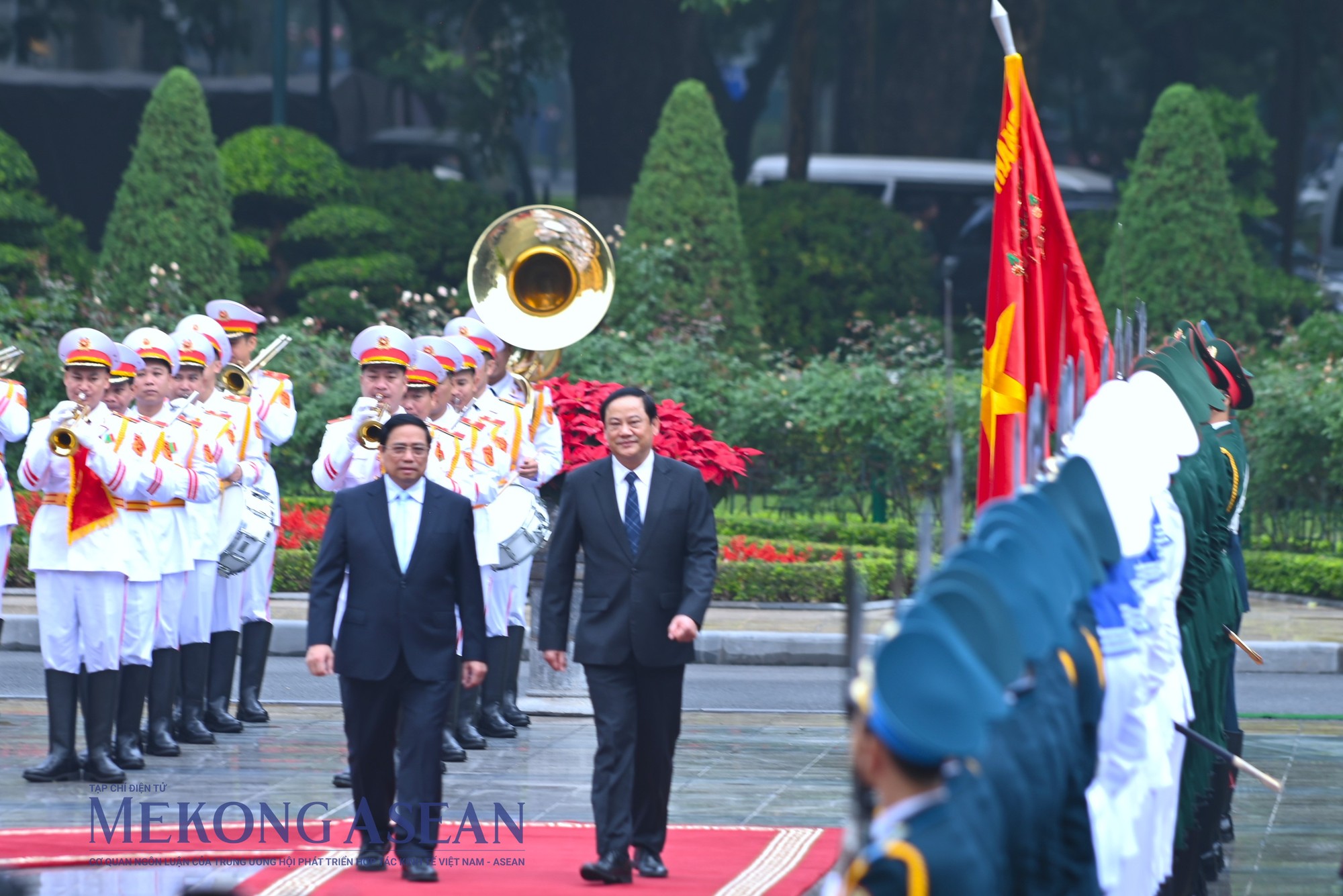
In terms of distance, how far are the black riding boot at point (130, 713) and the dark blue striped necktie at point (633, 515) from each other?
9.17ft

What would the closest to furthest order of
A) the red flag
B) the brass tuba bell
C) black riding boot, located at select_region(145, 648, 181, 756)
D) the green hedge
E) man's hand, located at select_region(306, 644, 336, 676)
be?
1. man's hand, located at select_region(306, 644, 336, 676)
2. the red flag
3. black riding boot, located at select_region(145, 648, 181, 756)
4. the brass tuba bell
5. the green hedge

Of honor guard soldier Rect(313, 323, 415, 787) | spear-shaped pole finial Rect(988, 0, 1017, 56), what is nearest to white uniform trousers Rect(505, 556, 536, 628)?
honor guard soldier Rect(313, 323, 415, 787)

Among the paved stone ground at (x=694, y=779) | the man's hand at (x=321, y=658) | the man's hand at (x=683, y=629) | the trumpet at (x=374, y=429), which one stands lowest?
the paved stone ground at (x=694, y=779)

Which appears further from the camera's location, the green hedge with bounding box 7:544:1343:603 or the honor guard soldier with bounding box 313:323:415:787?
the green hedge with bounding box 7:544:1343:603

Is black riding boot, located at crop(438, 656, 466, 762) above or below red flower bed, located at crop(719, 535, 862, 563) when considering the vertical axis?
below

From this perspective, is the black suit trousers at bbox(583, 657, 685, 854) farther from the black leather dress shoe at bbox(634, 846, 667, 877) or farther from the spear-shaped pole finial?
the spear-shaped pole finial

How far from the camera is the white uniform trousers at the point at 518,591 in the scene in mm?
10844

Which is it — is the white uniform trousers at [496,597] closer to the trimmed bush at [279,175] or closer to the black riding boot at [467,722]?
the black riding boot at [467,722]

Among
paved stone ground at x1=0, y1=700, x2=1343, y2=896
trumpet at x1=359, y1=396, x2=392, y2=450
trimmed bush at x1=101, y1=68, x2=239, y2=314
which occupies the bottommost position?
paved stone ground at x1=0, y1=700, x2=1343, y2=896

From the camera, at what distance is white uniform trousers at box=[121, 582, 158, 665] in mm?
9641

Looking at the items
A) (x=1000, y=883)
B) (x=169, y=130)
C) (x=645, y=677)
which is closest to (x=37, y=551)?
(x=645, y=677)

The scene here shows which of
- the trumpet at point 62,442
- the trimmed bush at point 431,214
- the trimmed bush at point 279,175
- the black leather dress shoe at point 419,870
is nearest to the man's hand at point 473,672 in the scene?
the black leather dress shoe at point 419,870

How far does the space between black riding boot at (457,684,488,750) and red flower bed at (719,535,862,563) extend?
534cm

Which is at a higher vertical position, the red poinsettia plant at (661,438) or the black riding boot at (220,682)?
the red poinsettia plant at (661,438)
